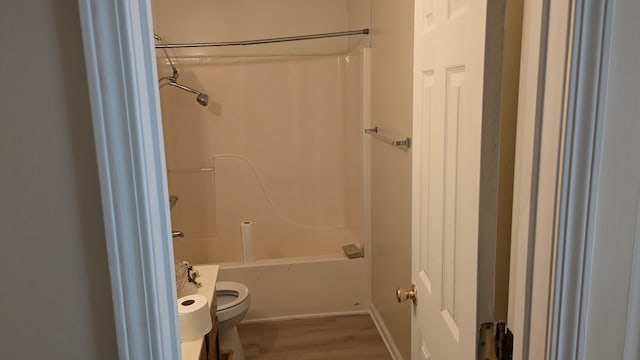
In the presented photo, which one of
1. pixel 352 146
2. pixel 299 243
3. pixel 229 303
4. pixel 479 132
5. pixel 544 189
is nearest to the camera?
pixel 544 189

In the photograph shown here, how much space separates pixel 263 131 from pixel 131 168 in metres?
3.14

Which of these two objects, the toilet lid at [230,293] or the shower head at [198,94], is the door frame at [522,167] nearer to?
the toilet lid at [230,293]

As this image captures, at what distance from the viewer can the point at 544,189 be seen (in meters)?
0.88

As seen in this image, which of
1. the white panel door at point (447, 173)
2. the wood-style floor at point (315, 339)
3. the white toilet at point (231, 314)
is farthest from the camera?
the wood-style floor at point (315, 339)

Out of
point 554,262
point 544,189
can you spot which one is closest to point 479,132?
point 544,189

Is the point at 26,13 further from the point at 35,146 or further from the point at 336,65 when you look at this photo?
the point at 336,65

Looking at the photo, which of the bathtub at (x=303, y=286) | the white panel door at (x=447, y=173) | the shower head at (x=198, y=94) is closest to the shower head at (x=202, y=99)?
the shower head at (x=198, y=94)

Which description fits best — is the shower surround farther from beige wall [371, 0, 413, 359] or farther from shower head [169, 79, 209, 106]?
beige wall [371, 0, 413, 359]

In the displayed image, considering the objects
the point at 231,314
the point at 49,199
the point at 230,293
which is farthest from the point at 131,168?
the point at 230,293

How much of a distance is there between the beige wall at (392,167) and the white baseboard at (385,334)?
47 mm

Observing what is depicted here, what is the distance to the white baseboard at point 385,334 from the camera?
9.04 ft

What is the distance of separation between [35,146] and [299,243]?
3.31 metres

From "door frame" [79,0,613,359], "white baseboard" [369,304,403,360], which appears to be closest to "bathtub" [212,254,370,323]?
"white baseboard" [369,304,403,360]

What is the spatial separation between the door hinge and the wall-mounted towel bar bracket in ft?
4.34
